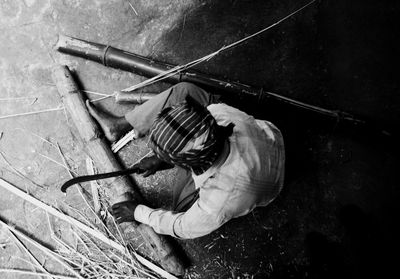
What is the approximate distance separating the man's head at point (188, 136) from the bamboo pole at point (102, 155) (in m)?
1.51

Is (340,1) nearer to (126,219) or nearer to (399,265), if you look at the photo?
(399,265)

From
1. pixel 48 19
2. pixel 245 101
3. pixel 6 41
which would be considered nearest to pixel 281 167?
pixel 245 101

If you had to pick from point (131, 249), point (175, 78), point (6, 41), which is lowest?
point (131, 249)

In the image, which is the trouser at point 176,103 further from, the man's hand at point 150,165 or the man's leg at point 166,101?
the man's hand at point 150,165

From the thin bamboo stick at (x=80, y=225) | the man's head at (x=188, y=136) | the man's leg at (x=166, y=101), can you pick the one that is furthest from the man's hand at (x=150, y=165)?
the man's head at (x=188, y=136)

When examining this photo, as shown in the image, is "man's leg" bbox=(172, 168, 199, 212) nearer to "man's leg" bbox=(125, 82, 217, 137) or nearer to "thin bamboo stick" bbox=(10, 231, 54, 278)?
"man's leg" bbox=(125, 82, 217, 137)

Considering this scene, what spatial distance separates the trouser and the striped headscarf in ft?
3.47

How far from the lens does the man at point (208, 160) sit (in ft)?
6.76

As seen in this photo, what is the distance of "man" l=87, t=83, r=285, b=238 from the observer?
6.76 feet

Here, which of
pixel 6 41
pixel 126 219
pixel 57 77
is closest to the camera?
pixel 126 219

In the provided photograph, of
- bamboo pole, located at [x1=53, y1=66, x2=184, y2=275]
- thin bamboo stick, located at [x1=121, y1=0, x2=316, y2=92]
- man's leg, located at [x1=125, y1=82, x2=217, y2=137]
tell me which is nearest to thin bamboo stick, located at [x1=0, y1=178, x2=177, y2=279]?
bamboo pole, located at [x1=53, y1=66, x2=184, y2=275]

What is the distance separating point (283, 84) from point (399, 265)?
2486 mm

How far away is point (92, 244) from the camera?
3625 millimetres

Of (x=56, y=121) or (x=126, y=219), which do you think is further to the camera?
(x=56, y=121)
